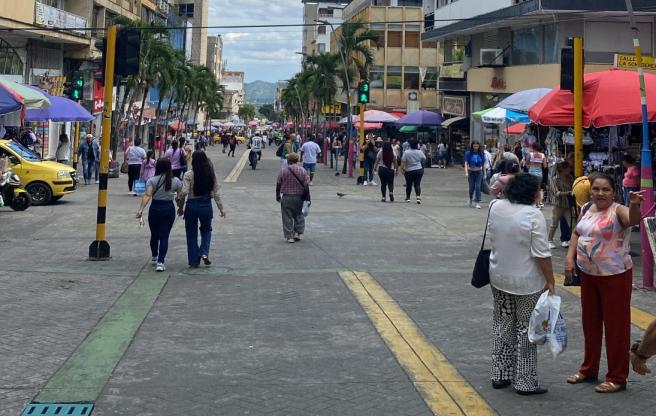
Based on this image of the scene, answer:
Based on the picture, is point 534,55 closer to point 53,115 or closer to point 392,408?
point 53,115

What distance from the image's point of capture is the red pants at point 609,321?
6.15 meters

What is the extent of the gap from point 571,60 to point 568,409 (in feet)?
22.6

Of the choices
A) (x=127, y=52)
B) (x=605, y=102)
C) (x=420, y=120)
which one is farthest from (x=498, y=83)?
(x=127, y=52)

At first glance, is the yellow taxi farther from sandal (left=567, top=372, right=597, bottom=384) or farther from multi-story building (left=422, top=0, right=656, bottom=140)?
sandal (left=567, top=372, right=597, bottom=384)

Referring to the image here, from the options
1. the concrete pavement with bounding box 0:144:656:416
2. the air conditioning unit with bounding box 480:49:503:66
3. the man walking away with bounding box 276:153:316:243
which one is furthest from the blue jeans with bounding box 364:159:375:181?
the man walking away with bounding box 276:153:316:243

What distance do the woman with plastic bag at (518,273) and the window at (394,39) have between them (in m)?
64.3

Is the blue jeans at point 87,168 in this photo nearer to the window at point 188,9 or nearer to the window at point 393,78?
the window at point 393,78

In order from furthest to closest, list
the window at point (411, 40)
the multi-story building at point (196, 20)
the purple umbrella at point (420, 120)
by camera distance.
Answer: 1. the multi-story building at point (196, 20)
2. the window at point (411, 40)
3. the purple umbrella at point (420, 120)

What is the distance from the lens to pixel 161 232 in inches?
448

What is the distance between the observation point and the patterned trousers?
19.7 feet

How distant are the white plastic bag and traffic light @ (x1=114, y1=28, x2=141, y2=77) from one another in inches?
322

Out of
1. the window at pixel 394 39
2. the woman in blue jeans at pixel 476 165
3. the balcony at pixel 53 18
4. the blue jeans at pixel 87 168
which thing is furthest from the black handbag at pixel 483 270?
the window at pixel 394 39

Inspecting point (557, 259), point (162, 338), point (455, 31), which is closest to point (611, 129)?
point (557, 259)

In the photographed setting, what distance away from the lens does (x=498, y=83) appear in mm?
39438
